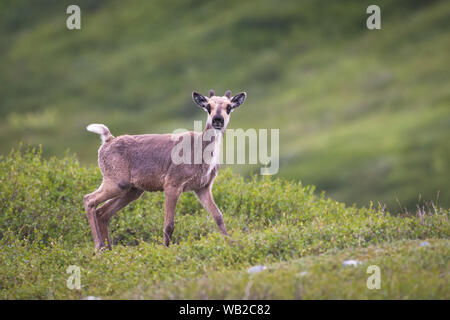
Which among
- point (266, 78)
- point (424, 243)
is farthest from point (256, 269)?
point (266, 78)

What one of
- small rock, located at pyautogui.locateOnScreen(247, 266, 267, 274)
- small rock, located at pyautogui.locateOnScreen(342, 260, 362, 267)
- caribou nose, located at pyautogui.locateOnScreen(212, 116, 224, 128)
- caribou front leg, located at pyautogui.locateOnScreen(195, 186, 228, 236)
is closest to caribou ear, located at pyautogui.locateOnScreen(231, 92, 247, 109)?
caribou nose, located at pyautogui.locateOnScreen(212, 116, 224, 128)

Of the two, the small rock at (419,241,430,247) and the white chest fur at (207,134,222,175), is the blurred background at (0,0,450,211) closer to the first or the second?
the white chest fur at (207,134,222,175)

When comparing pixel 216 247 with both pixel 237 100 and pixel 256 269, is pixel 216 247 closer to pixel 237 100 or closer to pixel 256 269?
pixel 256 269

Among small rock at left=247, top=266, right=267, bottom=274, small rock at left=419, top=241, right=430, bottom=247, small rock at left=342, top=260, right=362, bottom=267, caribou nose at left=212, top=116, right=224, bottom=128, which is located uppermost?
caribou nose at left=212, top=116, right=224, bottom=128

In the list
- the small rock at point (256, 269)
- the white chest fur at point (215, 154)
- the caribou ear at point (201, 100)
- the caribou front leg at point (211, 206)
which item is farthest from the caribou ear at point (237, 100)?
the small rock at point (256, 269)

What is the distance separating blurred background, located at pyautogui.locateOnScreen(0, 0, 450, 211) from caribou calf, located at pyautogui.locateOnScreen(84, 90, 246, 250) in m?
35.4

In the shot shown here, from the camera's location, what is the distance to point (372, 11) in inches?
3425

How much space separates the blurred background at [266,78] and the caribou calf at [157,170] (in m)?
35.4

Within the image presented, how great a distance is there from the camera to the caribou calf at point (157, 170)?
14352mm

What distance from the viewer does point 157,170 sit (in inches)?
575

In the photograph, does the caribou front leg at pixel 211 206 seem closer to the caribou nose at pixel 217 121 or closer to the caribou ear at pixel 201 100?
the caribou nose at pixel 217 121

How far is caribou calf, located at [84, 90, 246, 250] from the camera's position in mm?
14352
